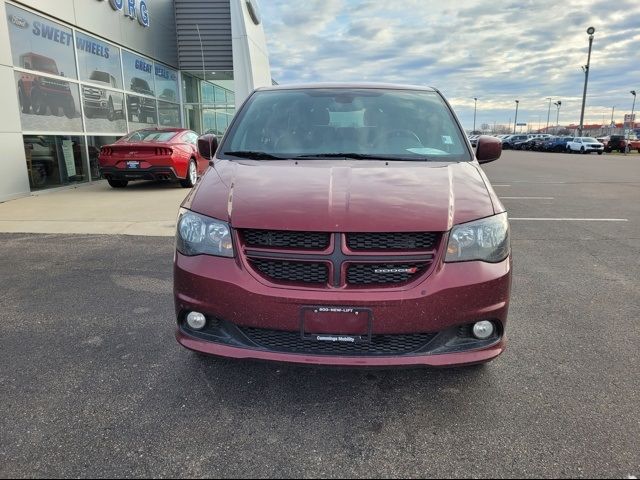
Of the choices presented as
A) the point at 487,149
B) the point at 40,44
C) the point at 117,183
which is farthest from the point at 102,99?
the point at 487,149

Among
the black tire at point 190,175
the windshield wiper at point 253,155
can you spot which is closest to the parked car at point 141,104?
the black tire at point 190,175

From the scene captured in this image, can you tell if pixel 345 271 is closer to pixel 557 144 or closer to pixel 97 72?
pixel 97 72

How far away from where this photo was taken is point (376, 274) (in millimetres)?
2377

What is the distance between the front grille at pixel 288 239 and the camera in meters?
2.39

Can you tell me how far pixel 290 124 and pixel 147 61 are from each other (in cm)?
1443

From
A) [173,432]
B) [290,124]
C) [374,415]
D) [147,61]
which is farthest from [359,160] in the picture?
[147,61]

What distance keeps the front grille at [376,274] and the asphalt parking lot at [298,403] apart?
461 millimetres

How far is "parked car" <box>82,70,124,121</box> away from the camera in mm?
12438

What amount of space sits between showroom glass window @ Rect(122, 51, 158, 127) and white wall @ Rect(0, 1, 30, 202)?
5.00m

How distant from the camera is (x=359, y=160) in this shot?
326 cm

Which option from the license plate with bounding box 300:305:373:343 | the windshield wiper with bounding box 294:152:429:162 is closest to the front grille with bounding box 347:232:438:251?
the license plate with bounding box 300:305:373:343

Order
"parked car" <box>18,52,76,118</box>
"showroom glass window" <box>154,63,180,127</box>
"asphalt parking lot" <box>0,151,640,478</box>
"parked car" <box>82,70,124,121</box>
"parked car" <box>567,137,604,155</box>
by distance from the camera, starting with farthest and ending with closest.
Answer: "parked car" <box>567,137,604,155</box> < "showroom glass window" <box>154,63,180,127</box> < "parked car" <box>82,70,124,121</box> < "parked car" <box>18,52,76,118</box> < "asphalt parking lot" <box>0,151,640,478</box>

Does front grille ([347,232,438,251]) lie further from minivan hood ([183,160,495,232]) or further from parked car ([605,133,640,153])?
parked car ([605,133,640,153])

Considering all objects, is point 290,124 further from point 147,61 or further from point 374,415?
point 147,61
